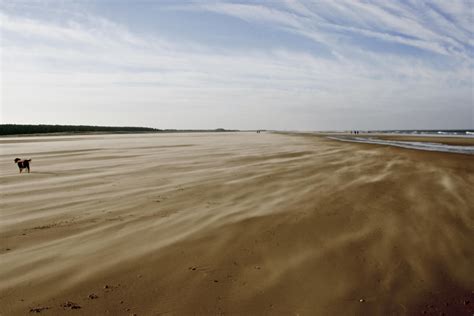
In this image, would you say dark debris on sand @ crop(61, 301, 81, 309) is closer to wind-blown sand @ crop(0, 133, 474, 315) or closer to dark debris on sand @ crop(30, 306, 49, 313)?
wind-blown sand @ crop(0, 133, 474, 315)

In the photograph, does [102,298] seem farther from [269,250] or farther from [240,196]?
[240,196]

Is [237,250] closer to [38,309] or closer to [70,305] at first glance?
[70,305]

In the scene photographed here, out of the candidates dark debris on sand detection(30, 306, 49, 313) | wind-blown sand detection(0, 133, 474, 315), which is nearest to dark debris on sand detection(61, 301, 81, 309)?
wind-blown sand detection(0, 133, 474, 315)

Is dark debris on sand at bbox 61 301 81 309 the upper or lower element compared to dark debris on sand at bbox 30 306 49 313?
lower

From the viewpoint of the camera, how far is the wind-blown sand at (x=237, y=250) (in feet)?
11.1

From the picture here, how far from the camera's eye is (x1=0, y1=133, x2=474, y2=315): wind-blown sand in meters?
3.37

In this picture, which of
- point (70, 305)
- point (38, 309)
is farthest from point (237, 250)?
point (38, 309)

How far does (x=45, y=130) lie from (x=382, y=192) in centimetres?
10204

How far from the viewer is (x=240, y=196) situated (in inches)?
318

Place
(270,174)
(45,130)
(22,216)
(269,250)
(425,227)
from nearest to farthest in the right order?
(269,250) < (425,227) < (22,216) < (270,174) < (45,130)

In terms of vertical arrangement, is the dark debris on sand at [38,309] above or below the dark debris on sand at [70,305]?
above

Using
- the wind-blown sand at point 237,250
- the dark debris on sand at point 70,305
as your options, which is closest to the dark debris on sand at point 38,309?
the wind-blown sand at point 237,250

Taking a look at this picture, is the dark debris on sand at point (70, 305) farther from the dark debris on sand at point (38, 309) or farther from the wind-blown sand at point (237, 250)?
the dark debris on sand at point (38, 309)

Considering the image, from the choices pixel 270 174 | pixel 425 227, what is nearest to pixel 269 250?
pixel 425 227
